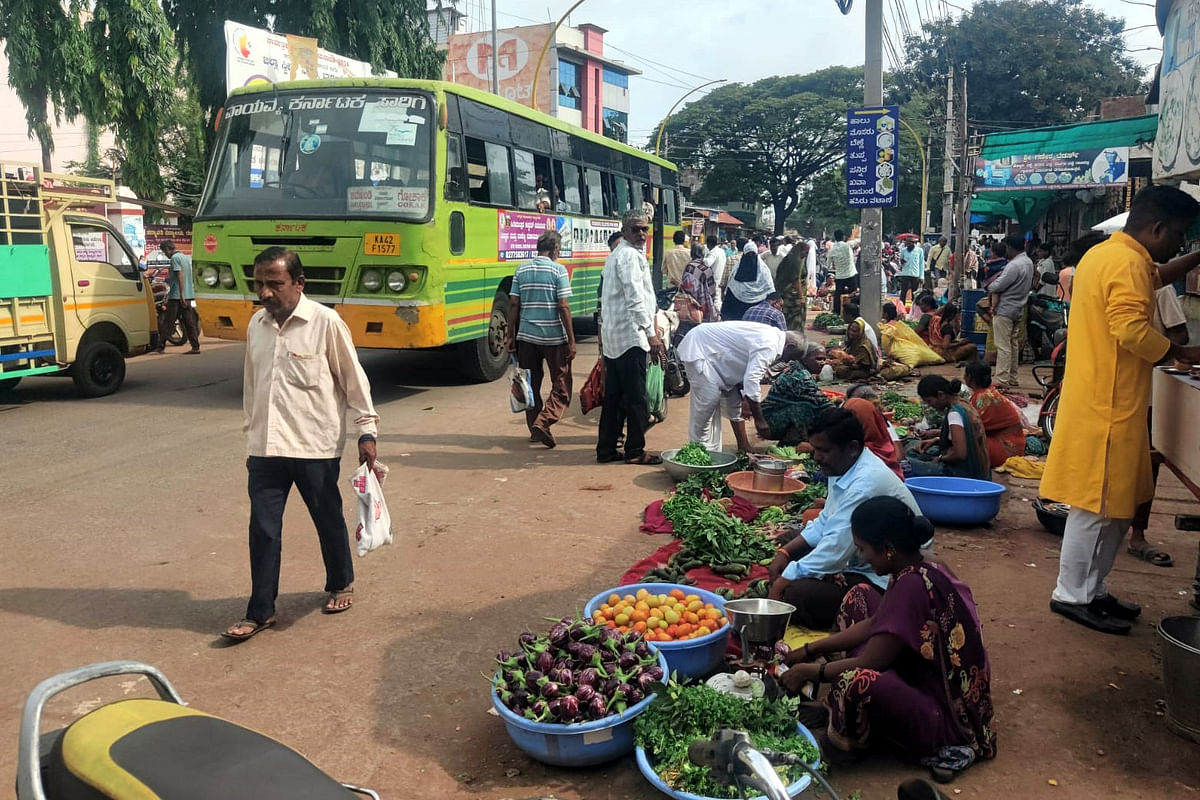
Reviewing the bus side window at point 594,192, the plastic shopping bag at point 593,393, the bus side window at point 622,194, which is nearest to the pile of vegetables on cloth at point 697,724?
the plastic shopping bag at point 593,393

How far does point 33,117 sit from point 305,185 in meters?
10.1

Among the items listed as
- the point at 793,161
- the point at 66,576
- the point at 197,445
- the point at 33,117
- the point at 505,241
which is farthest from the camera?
the point at 793,161

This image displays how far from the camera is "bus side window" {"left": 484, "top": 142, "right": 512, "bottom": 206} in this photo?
431 inches

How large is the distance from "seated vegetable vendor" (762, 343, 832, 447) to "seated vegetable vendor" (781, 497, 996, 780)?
14.8ft

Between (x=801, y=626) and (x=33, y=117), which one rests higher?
(x=33, y=117)

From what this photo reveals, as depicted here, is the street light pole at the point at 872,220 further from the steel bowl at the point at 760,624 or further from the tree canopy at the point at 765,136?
the tree canopy at the point at 765,136

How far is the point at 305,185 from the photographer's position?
952 centimetres

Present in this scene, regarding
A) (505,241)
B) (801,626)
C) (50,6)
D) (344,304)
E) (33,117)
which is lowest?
(801,626)

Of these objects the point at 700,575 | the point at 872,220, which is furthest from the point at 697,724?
the point at 872,220

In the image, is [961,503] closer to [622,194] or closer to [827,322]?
[622,194]

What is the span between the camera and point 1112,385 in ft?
13.7

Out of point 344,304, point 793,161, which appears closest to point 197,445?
point 344,304

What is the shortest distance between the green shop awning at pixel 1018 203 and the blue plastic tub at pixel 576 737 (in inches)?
945

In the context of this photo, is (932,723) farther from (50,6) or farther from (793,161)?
(793,161)
